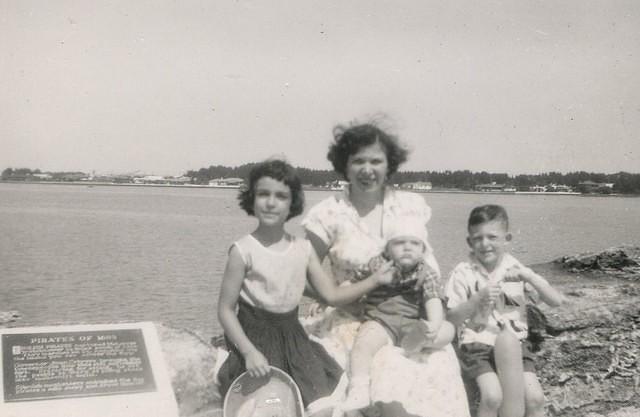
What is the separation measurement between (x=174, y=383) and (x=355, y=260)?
1.29 metres

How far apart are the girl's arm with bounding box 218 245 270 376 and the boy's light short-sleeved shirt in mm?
1207

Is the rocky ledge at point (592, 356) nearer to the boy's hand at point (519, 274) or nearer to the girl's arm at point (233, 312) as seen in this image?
the boy's hand at point (519, 274)

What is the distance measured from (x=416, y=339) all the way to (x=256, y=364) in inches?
34.6

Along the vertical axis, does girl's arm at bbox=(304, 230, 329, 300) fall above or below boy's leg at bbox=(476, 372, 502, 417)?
above

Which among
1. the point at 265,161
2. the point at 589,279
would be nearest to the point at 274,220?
the point at 265,161

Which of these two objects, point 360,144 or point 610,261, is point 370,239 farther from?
point 610,261

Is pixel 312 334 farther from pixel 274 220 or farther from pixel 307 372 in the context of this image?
pixel 274 220

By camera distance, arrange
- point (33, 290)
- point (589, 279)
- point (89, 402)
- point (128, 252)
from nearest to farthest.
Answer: point (89, 402) < point (589, 279) < point (33, 290) < point (128, 252)

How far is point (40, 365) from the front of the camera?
11.7 ft

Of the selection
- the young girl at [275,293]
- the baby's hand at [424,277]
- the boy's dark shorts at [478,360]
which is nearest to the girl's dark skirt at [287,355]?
the young girl at [275,293]

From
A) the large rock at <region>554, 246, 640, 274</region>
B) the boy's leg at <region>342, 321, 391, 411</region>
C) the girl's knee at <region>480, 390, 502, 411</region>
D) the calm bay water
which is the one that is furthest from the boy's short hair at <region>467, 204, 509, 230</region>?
the calm bay water

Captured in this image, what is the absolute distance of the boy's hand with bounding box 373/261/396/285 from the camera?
152 inches

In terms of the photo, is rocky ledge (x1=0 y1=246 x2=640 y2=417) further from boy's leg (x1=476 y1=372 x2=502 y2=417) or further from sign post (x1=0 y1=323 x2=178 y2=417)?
sign post (x1=0 y1=323 x2=178 y2=417)

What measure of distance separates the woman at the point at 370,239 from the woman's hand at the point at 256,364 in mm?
480
